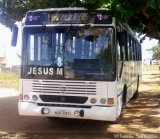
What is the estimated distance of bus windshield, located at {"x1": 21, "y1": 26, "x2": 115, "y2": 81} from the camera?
977 cm

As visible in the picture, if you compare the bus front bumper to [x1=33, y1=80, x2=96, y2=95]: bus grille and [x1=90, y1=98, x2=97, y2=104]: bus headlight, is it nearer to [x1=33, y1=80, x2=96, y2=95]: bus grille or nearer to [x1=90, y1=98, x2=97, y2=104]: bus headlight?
[x1=90, y1=98, x2=97, y2=104]: bus headlight

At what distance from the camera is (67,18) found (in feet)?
33.2

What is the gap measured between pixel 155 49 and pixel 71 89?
2774 inches

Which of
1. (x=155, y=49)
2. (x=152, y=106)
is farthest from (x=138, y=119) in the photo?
(x=155, y=49)

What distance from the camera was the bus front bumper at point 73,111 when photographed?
31.8 feet

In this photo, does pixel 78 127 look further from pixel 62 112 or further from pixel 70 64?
pixel 70 64

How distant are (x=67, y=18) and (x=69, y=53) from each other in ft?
3.02

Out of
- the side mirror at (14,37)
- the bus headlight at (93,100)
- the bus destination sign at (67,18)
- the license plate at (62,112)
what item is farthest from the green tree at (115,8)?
the license plate at (62,112)

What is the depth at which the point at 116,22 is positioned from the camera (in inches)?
396

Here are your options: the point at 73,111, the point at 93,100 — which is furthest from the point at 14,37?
the point at 93,100

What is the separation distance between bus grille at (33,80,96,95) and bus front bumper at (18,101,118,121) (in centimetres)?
40

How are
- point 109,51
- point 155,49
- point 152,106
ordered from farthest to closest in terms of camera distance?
point 155,49 → point 152,106 → point 109,51

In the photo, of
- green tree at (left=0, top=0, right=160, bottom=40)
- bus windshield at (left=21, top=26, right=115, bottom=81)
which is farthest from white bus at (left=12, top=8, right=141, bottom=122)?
green tree at (left=0, top=0, right=160, bottom=40)

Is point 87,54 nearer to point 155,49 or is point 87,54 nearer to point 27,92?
point 27,92
